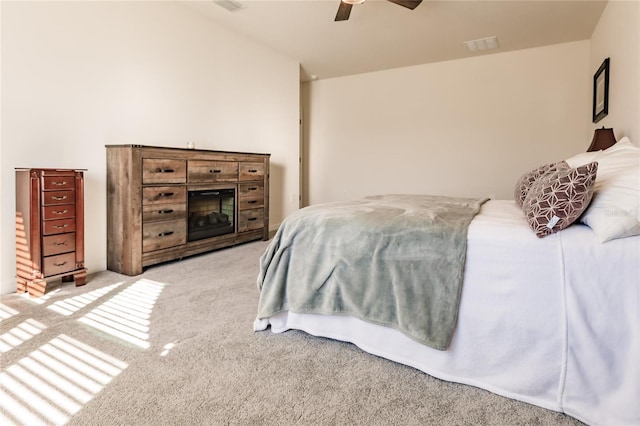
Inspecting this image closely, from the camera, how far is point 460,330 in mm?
1487

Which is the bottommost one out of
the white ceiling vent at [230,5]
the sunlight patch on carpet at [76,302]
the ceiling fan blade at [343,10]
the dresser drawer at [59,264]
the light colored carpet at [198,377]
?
the light colored carpet at [198,377]

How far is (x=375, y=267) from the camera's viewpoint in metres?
1.65

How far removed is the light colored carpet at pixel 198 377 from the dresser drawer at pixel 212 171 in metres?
1.51

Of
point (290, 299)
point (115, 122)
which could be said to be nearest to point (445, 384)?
point (290, 299)

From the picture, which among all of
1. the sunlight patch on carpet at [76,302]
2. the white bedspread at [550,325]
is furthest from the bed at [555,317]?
the sunlight patch on carpet at [76,302]

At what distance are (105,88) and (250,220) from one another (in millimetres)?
1932

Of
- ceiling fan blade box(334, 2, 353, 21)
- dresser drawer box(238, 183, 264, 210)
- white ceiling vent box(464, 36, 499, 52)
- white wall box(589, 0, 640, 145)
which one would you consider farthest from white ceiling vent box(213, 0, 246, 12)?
white wall box(589, 0, 640, 145)

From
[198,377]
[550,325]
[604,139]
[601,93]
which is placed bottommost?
[198,377]

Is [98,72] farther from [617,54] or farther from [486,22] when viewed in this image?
[617,54]

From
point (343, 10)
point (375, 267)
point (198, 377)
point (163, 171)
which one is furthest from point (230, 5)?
point (198, 377)

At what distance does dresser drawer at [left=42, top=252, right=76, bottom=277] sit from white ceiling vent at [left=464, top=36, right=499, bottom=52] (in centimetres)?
480

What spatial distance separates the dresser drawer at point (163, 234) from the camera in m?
3.03

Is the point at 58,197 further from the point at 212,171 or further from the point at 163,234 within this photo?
the point at 212,171

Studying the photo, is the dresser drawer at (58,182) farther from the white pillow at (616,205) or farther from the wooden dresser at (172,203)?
the white pillow at (616,205)
